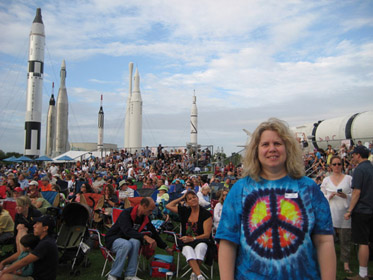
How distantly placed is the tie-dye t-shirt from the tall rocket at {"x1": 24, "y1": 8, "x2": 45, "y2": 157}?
3301 cm

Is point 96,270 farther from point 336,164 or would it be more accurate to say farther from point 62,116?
point 62,116

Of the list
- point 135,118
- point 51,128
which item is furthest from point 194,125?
point 51,128

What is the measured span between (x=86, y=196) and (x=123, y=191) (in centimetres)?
136

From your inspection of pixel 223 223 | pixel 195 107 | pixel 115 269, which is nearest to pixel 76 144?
pixel 195 107

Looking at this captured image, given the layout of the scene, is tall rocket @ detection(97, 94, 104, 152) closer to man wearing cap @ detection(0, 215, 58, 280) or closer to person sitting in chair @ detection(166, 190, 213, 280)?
person sitting in chair @ detection(166, 190, 213, 280)

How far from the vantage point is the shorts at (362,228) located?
4.71m

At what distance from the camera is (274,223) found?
1883 mm

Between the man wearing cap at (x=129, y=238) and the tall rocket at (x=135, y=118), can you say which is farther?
the tall rocket at (x=135, y=118)

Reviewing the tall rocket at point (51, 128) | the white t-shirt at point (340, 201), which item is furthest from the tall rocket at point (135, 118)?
the white t-shirt at point (340, 201)

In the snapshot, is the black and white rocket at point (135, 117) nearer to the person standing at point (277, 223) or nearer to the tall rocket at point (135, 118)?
the tall rocket at point (135, 118)

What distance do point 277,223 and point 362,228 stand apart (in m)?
3.57

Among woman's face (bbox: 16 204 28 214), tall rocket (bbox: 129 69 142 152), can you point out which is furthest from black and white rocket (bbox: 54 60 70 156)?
woman's face (bbox: 16 204 28 214)

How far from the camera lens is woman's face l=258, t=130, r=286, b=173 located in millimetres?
1996

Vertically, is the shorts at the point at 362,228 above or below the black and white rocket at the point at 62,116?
below
